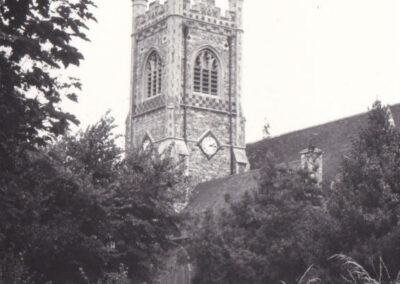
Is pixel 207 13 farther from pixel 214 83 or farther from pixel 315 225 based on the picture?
pixel 315 225

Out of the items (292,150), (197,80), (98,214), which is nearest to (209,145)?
(197,80)

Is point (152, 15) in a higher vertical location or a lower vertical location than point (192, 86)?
higher

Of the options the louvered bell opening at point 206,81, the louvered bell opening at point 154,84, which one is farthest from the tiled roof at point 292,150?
the louvered bell opening at point 154,84

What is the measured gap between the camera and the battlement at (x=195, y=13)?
46.9 m

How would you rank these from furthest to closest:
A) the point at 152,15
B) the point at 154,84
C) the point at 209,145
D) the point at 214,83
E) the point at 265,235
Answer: the point at 152,15 → the point at 154,84 → the point at 214,83 → the point at 209,145 → the point at 265,235

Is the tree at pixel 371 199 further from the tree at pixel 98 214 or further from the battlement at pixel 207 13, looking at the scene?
the battlement at pixel 207 13

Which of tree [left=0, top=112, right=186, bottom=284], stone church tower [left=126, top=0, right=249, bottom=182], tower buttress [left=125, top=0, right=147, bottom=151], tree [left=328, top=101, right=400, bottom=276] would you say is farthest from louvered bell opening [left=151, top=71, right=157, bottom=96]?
tree [left=328, top=101, right=400, bottom=276]

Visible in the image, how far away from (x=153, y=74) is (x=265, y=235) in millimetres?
24330

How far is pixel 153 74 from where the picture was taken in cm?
4809

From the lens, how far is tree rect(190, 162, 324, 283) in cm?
2438

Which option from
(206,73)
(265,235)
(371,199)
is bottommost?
(265,235)

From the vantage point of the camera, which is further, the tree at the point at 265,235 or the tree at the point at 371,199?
the tree at the point at 265,235

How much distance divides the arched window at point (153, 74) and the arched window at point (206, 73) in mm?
2221

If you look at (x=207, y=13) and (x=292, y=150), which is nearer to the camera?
(x=292, y=150)
